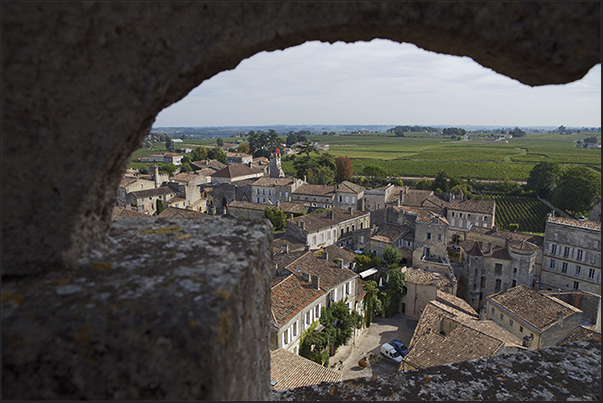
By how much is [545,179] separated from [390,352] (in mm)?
55601

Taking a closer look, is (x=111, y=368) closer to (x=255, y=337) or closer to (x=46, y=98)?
(x=255, y=337)

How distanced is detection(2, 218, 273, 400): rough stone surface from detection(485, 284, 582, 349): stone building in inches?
790

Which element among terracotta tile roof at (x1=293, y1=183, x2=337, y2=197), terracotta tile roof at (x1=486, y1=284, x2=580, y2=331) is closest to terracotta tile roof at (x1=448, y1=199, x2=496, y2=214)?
terracotta tile roof at (x1=293, y1=183, x2=337, y2=197)

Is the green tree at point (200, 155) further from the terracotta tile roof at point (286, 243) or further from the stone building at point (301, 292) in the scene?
the stone building at point (301, 292)

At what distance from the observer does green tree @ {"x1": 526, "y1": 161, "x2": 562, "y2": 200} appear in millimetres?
62344

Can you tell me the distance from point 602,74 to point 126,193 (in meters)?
55.6

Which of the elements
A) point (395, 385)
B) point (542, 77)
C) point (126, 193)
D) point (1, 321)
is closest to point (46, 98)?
point (1, 321)

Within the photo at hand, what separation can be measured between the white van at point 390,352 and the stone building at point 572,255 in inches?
704

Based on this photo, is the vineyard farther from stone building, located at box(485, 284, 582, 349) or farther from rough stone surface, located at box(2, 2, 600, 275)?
rough stone surface, located at box(2, 2, 600, 275)

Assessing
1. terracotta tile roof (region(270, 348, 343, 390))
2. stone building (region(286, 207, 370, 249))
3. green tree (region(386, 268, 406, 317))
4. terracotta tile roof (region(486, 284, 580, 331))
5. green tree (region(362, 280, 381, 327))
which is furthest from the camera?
stone building (region(286, 207, 370, 249))

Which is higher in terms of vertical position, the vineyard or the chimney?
the chimney

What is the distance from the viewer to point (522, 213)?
186 ft

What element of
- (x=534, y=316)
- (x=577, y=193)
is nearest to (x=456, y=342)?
(x=534, y=316)

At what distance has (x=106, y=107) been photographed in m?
2.06
